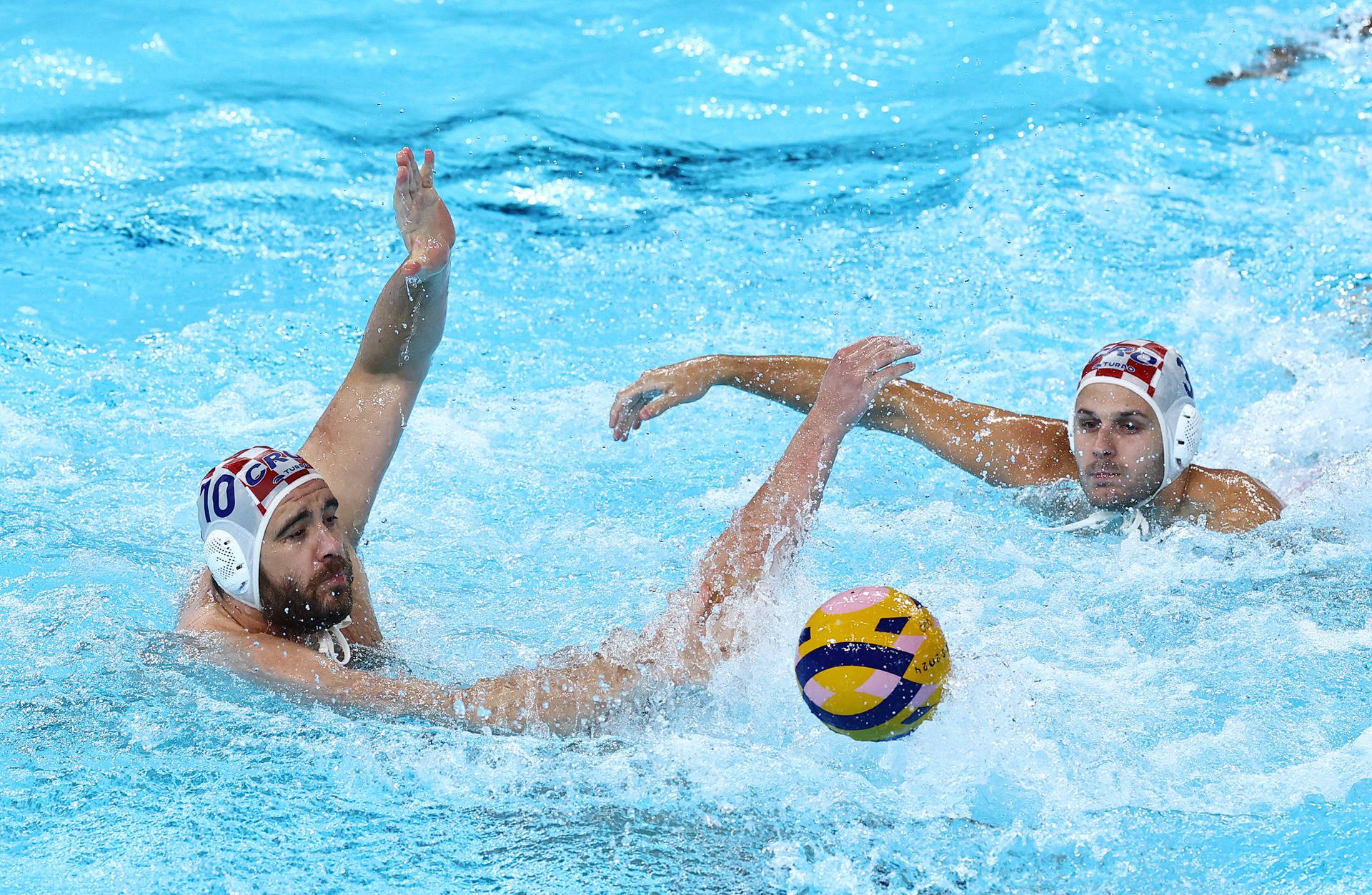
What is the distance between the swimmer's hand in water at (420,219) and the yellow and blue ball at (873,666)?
1.42 metres

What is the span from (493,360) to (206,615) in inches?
111

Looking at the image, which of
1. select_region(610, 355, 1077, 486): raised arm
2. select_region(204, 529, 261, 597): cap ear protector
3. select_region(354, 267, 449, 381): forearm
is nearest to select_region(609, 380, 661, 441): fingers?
select_region(610, 355, 1077, 486): raised arm

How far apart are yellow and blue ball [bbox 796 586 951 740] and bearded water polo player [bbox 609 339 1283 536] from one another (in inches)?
45.8

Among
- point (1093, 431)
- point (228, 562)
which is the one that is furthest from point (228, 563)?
point (1093, 431)

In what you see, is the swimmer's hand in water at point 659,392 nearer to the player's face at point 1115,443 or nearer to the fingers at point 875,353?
the fingers at point 875,353

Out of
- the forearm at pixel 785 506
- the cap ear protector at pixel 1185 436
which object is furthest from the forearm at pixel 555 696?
the cap ear protector at pixel 1185 436

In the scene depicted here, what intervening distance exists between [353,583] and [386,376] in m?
0.61

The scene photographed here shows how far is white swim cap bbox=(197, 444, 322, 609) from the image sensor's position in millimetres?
3338

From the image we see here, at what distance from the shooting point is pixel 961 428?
181 inches

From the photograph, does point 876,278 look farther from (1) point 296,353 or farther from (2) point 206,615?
(2) point 206,615

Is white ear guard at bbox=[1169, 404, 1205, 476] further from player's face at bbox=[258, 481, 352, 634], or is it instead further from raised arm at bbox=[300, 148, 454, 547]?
player's face at bbox=[258, 481, 352, 634]

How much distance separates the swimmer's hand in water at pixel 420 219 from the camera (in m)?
3.61

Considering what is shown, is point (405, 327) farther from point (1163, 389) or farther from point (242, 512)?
point (1163, 389)

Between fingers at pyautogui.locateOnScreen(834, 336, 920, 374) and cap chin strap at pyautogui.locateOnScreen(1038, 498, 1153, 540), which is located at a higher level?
fingers at pyautogui.locateOnScreen(834, 336, 920, 374)
